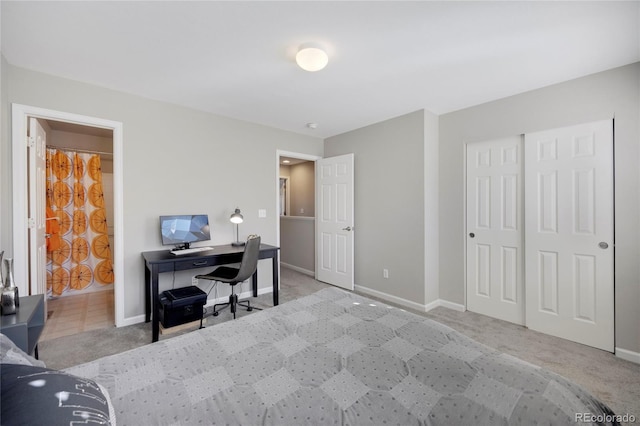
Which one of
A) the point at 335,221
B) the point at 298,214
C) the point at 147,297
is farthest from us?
the point at 298,214

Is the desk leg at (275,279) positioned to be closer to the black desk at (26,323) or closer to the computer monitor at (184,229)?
the computer monitor at (184,229)

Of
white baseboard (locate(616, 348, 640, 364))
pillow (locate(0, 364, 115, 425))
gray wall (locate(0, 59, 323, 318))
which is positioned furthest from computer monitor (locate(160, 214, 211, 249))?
white baseboard (locate(616, 348, 640, 364))

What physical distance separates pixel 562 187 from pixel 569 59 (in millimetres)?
1087

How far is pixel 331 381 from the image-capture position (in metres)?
1.02

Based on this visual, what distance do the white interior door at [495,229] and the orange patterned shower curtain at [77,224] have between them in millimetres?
4940

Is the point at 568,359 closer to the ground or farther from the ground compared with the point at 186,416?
closer to the ground

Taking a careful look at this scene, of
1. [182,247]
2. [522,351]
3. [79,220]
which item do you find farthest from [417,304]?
[79,220]

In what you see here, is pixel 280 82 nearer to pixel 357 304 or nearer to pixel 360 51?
pixel 360 51

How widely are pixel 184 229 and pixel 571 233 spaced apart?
3.87 m

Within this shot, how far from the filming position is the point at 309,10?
161 cm

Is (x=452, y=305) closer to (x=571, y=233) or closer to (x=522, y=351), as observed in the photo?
(x=522, y=351)

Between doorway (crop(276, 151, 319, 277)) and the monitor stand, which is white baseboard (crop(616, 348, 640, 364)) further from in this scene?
the monitor stand

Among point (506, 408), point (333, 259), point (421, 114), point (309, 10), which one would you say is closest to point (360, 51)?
point (309, 10)

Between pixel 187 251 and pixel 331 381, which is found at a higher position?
pixel 187 251
